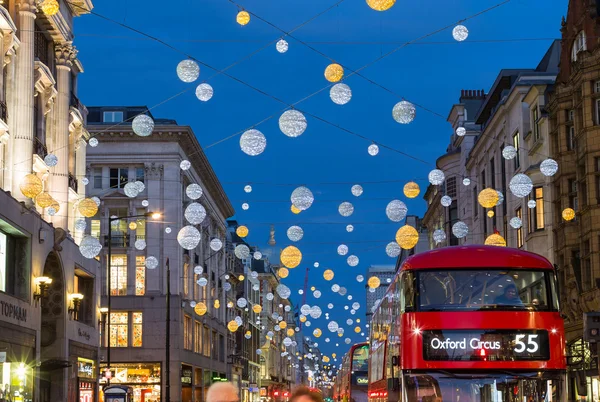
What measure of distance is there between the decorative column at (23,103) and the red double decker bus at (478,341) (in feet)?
64.0

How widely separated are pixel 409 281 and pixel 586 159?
2100 cm

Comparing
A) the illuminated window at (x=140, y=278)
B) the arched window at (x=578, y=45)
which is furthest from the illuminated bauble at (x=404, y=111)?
the illuminated window at (x=140, y=278)

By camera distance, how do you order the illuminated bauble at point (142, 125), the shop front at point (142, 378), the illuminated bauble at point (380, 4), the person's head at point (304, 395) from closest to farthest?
the person's head at point (304, 395)
the illuminated bauble at point (380, 4)
the illuminated bauble at point (142, 125)
the shop front at point (142, 378)

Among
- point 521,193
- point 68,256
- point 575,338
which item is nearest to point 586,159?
point 575,338

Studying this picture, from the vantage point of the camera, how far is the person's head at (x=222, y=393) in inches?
288

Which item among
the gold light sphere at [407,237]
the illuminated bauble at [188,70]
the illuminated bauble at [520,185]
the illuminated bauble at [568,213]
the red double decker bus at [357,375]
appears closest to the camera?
the illuminated bauble at [188,70]

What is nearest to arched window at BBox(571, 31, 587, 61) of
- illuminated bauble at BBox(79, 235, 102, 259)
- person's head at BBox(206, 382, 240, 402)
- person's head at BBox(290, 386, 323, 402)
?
illuminated bauble at BBox(79, 235, 102, 259)

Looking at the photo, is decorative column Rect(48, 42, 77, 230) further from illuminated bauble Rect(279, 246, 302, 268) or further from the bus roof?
the bus roof

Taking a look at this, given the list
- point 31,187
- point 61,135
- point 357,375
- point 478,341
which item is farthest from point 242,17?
point 357,375

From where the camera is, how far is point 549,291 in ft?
63.8

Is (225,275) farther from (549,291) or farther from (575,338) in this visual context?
(549,291)

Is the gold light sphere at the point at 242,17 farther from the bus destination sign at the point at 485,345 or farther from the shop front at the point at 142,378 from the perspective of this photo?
the shop front at the point at 142,378

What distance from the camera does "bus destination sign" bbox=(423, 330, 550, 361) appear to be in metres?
18.2

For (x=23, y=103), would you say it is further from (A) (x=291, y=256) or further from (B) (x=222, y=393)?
(B) (x=222, y=393)
